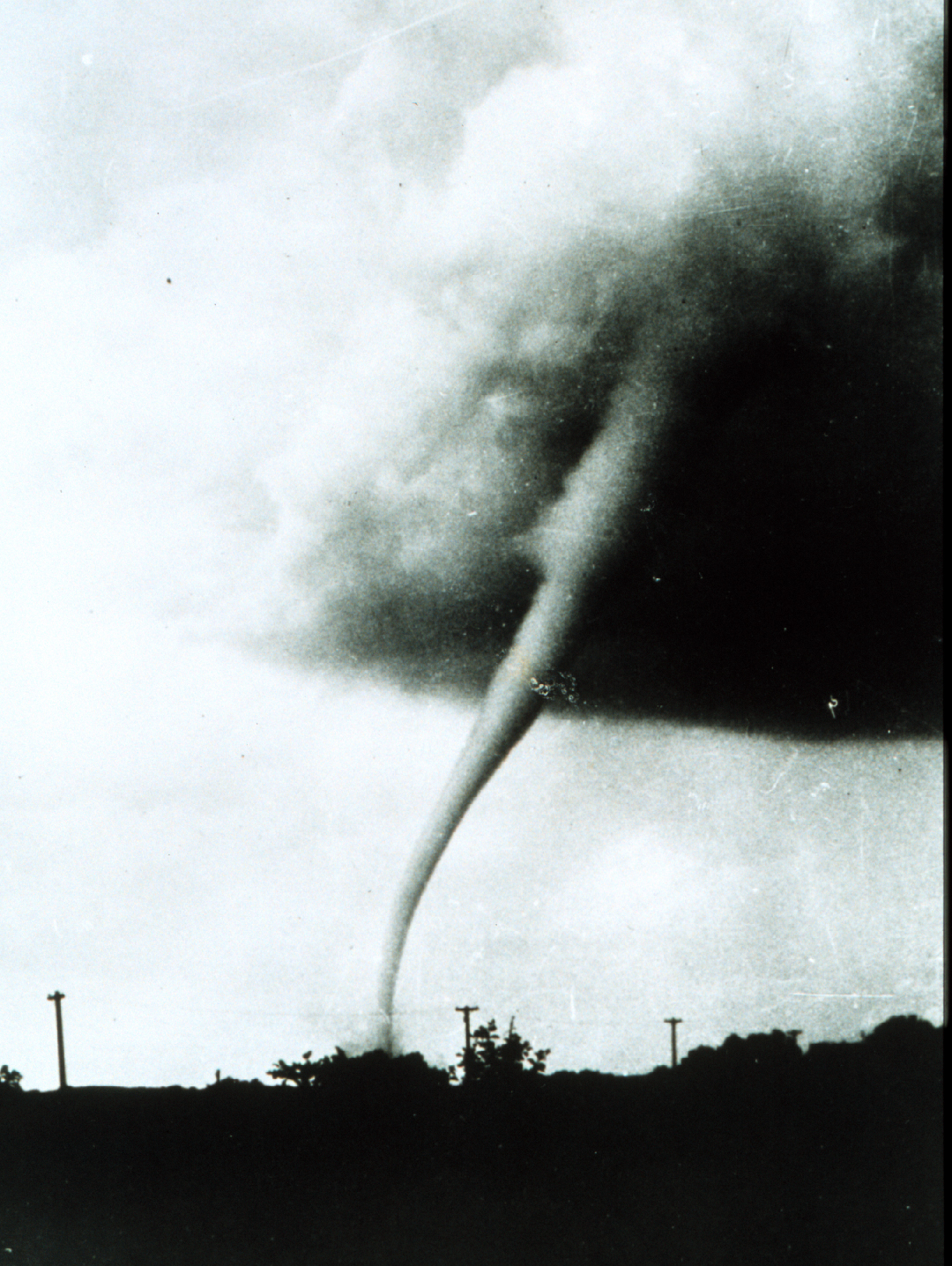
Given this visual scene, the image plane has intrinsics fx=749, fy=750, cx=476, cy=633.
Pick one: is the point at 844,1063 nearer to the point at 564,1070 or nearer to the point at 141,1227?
the point at 564,1070

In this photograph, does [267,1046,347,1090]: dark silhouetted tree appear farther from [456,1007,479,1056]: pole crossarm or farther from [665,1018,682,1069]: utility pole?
[665,1018,682,1069]: utility pole

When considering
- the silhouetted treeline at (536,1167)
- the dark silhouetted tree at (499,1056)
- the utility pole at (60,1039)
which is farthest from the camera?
the utility pole at (60,1039)

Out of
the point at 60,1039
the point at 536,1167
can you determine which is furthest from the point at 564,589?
the point at 60,1039

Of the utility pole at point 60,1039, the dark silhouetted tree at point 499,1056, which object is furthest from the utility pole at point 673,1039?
the utility pole at point 60,1039

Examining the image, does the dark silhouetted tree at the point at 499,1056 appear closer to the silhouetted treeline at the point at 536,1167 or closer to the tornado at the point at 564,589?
the silhouetted treeline at the point at 536,1167

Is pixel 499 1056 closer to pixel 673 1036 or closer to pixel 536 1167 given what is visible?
pixel 536 1167

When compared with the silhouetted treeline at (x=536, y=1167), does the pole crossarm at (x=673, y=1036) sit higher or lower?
higher

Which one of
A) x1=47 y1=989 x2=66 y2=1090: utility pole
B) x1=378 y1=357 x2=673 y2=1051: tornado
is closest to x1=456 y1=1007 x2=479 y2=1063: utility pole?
x1=378 y1=357 x2=673 y2=1051: tornado

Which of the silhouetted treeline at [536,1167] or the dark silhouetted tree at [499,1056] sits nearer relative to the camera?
the silhouetted treeline at [536,1167]
